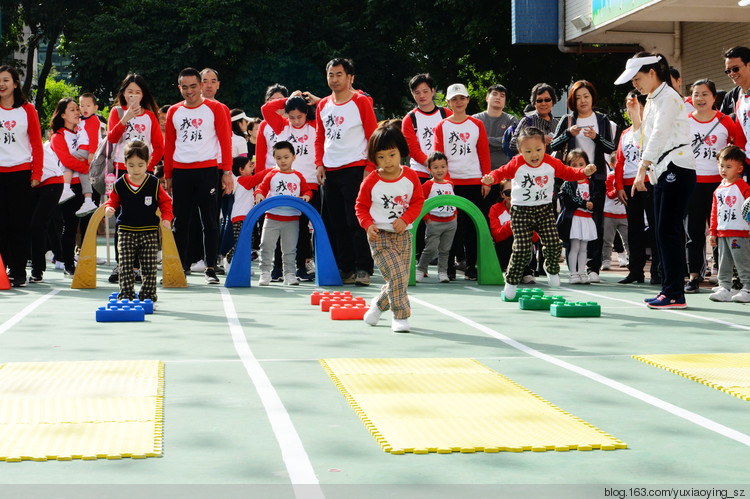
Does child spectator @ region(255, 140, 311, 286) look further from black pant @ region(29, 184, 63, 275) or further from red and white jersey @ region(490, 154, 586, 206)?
red and white jersey @ region(490, 154, 586, 206)

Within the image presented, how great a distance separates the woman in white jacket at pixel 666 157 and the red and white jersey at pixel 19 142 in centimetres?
649

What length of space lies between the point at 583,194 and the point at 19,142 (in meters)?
6.45

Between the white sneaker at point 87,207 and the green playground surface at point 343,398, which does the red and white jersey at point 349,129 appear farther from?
the white sneaker at point 87,207

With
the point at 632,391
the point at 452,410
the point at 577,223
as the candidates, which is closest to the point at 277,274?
the point at 577,223

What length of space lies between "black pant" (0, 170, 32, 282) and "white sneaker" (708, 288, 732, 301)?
7.50 metres

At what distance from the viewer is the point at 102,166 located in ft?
41.7

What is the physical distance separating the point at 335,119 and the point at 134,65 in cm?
2580

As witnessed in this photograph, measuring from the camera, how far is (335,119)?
12148 mm

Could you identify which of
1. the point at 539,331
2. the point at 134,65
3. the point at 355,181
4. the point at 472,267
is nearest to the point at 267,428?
the point at 539,331

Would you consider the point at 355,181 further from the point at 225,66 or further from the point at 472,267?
the point at 225,66

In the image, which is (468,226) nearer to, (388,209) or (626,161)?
(626,161)

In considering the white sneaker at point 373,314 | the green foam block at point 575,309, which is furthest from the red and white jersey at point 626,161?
the white sneaker at point 373,314

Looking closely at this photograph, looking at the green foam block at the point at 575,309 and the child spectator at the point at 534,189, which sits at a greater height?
the child spectator at the point at 534,189

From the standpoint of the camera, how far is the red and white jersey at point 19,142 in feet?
39.2
